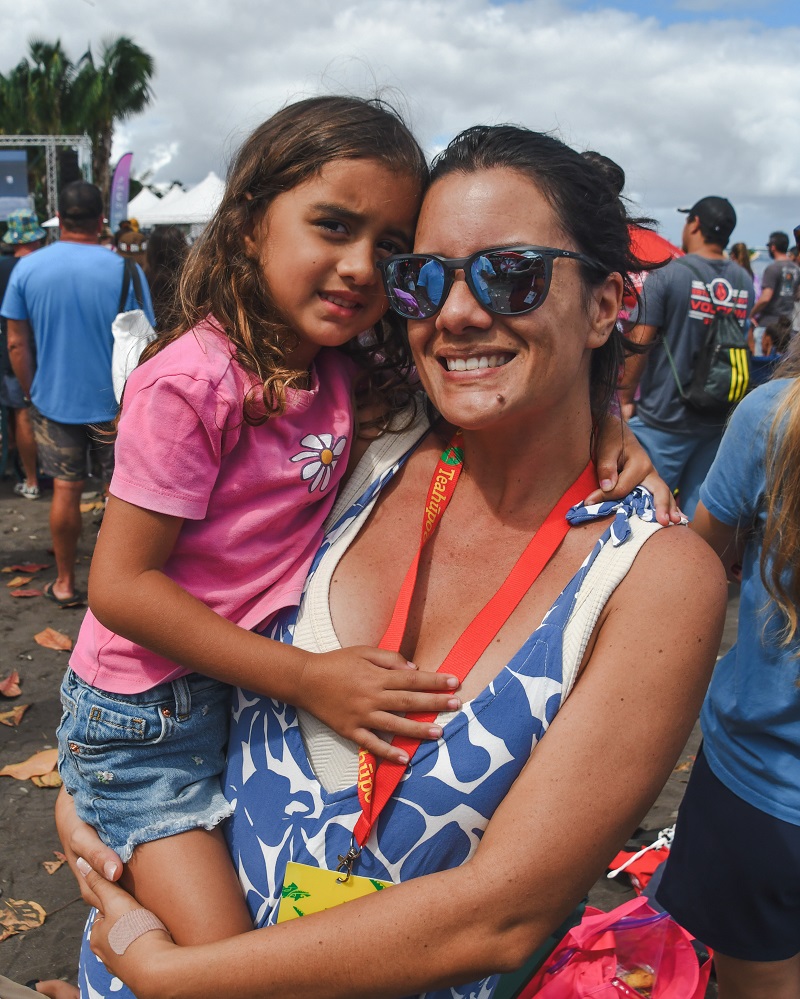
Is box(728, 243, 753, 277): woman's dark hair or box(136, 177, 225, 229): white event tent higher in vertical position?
box(136, 177, 225, 229): white event tent

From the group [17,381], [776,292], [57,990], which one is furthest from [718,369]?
[776,292]

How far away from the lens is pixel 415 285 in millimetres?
1764

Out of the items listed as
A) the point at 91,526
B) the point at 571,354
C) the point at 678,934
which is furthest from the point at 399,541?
the point at 91,526

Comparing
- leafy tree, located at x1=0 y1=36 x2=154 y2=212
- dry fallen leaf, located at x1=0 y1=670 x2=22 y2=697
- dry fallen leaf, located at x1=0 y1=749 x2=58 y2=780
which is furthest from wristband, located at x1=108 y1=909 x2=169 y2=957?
leafy tree, located at x1=0 y1=36 x2=154 y2=212

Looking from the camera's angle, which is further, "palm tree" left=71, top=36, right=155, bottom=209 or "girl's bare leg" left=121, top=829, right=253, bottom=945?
"palm tree" left=71, top=36, right=155, bottom=209

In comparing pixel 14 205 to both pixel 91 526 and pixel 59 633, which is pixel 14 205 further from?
pixel 59 633

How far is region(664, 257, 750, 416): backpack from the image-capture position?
18.7 feet

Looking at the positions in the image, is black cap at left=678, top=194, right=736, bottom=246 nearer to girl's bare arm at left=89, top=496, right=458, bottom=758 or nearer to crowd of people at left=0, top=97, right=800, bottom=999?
crowd of people at left=0, top=97, right=800, bottom=999

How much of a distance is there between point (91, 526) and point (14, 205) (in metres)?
9.41

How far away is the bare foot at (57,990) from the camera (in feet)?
8.87

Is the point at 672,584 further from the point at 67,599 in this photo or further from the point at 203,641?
the point at 67,599

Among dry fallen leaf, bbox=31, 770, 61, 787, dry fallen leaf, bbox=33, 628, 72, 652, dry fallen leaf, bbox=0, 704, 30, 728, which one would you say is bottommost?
dry fallen leaf, bbox=31, 770, 61, 787

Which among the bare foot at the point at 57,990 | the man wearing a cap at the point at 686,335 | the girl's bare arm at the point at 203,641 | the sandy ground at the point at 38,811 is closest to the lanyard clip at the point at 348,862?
the girl's bare arm at the point at 203,641

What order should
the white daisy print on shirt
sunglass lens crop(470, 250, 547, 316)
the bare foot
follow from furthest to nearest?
the bare foot → the white daisy print on shirt → sunglass lens crop(470, 250, 547, 316)
